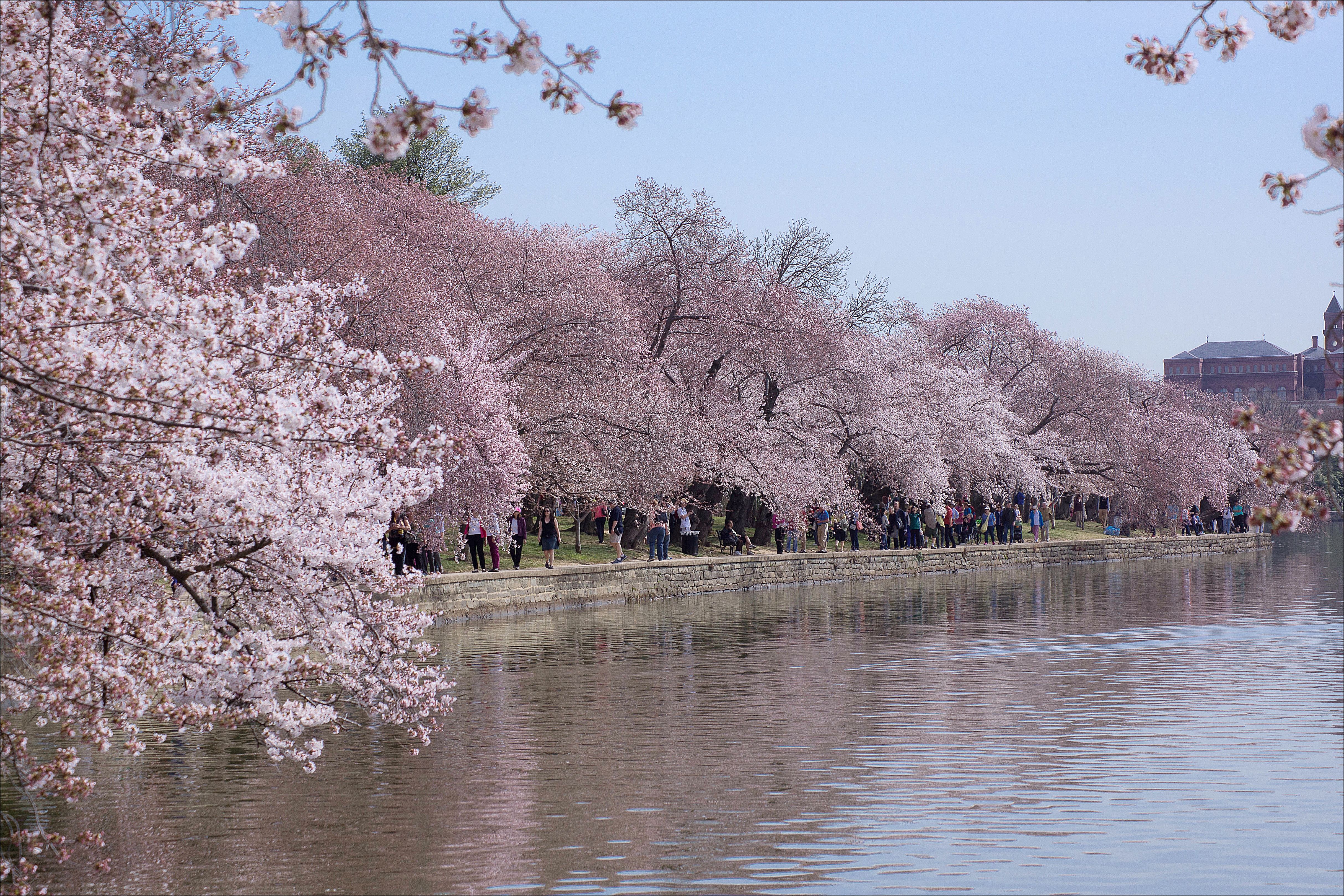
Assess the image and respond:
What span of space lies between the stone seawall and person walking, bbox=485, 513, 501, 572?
2.24 feet

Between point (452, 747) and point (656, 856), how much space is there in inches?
189

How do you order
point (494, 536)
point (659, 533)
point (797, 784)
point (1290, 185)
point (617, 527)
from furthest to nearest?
point (659, 533)
point (617, 527)
point (494, 536)
point (797, 784)
point (1290, 185)

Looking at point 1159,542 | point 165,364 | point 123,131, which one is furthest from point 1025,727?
point 1159,542

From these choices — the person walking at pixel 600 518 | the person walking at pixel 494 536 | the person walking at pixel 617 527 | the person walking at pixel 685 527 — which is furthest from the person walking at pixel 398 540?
the person walking at pixel 685 527

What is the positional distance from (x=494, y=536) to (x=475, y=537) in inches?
27.5

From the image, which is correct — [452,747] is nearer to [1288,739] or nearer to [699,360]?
[1288,739]

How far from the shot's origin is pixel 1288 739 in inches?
530

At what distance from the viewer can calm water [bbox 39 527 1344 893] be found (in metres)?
9.38

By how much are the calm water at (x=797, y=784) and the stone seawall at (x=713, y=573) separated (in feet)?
13.9

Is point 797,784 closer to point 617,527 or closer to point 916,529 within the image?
point 617,527

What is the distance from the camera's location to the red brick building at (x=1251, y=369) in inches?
6969

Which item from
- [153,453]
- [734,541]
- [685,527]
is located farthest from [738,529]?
[153,453]

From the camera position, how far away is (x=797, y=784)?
1202 centimetres

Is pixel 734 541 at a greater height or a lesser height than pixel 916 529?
lesser
